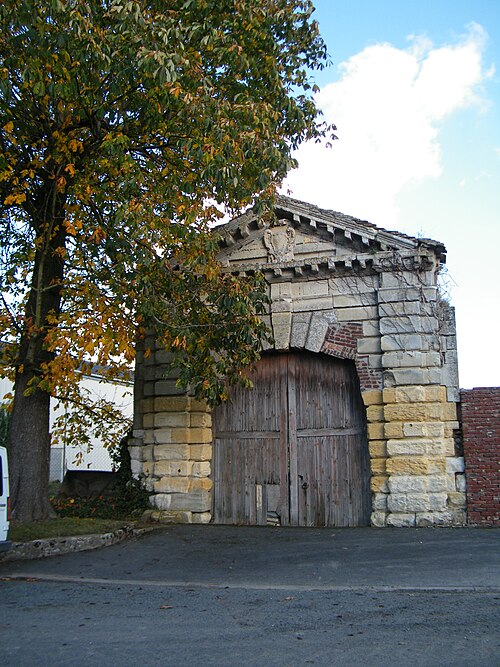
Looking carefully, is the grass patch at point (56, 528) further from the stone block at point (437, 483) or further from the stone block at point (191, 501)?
the stone block at point (437, 483)

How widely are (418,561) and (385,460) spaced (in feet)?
11.5

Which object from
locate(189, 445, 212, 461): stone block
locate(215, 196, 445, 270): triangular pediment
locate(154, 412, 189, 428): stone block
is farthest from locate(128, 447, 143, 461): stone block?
locate(215, 196, 445, 270): triangular pediment

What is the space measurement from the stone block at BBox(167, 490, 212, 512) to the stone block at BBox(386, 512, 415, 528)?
367cm

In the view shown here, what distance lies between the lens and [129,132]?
38.7 ft

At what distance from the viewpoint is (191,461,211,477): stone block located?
13969 mm

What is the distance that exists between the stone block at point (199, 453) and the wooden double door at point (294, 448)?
9.5 inches

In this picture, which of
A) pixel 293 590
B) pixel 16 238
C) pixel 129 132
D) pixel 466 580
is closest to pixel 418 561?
pixel 466 580

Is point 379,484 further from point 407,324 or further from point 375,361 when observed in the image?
point 407,324

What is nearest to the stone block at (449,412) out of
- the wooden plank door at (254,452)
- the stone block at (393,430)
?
the stone block at (393,430)

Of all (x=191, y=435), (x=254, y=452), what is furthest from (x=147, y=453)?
(x=254, y=452)

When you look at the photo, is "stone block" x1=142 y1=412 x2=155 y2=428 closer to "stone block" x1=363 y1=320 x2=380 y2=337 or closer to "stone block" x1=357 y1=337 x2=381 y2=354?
"stone block" x1=357 y1=337 x2=381 y2=354

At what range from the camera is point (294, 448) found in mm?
13648

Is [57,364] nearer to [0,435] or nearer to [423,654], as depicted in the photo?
[423,654]

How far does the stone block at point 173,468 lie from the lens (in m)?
13.9
